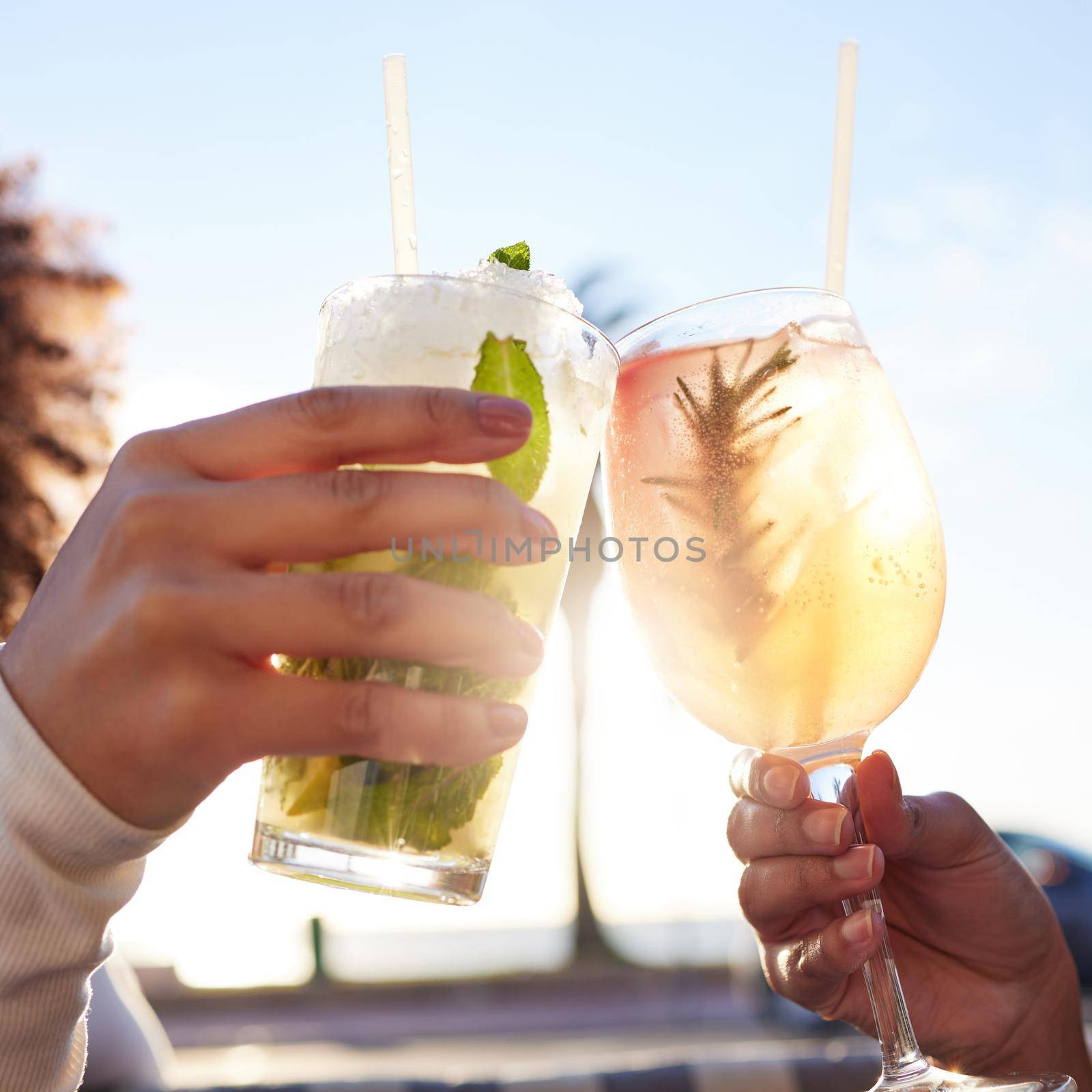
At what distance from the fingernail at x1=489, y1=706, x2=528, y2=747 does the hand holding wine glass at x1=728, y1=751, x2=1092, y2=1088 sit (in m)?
0.70

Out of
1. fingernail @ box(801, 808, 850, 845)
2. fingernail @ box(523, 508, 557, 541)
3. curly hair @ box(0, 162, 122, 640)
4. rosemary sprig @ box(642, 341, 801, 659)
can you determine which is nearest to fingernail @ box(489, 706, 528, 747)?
fingernail @ box(523, 508, 557, 541)

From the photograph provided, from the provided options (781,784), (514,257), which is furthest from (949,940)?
(514,257)

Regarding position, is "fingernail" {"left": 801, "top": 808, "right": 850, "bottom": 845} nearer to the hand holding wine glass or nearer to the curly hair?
the hand holding wine glass

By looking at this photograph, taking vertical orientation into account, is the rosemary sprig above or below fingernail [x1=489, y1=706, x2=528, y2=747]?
above

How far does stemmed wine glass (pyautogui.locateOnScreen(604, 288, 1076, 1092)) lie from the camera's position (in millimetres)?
1346

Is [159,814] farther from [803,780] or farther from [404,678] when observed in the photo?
[803,780]

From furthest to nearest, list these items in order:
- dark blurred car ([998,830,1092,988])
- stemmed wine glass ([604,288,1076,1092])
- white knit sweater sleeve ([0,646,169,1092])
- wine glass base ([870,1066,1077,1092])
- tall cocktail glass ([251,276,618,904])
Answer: dark blurred car ([998,830,1092,988])
stemmed wine glass ([604,288,1076,1092])
wine glass base ([870,1066,1077,1092])
tall cocktail glass ([251,276,618,904])
white knit sweater sleeve ([0,646,169,1092])

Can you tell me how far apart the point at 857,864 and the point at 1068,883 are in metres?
10.2

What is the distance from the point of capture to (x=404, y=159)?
139 cm

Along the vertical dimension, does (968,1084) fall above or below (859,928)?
below

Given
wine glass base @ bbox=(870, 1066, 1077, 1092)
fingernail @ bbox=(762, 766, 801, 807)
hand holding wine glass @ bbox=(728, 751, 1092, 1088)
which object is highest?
fingernail @ bbox=(762, 766, 801, 807)

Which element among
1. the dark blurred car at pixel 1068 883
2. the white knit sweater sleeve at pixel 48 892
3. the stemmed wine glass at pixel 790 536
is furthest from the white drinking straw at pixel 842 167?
the dark blurred car at pixel 1068 883

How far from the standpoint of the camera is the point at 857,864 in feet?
4.63

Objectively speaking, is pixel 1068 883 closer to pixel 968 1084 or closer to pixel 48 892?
pixel 968 1084
